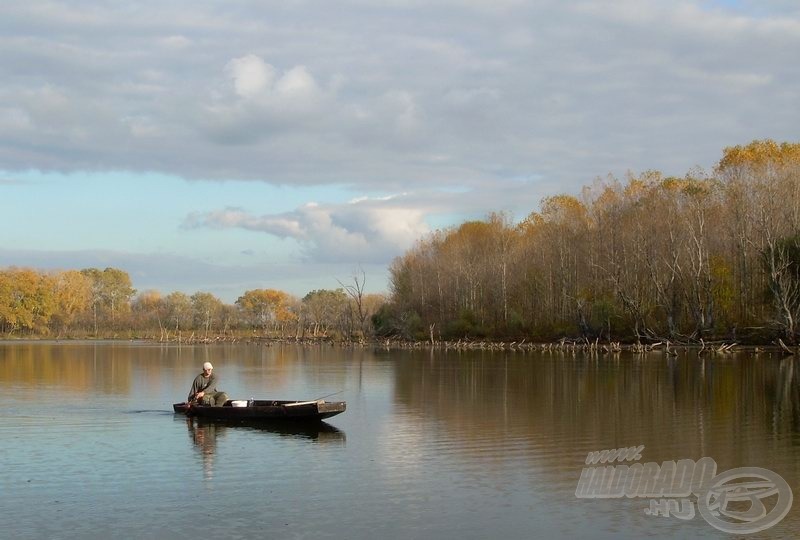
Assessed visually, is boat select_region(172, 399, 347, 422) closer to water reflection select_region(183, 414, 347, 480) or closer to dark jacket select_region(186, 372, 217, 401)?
water reflection select_region(183, 414, 347, 480)

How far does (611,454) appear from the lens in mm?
17156

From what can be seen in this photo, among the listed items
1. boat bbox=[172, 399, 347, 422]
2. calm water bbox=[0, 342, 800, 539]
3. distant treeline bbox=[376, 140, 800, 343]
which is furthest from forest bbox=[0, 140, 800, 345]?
boat bbox=[172, 399, 347, 422]

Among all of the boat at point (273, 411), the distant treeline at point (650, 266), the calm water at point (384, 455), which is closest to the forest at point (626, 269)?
the distant treeline at point (650, 266)

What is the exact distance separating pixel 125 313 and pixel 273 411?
10919 cm

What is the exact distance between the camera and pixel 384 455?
17547mm

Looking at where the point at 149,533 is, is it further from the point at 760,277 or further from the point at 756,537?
the point at 760,277

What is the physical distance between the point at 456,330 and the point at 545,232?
12.1 m

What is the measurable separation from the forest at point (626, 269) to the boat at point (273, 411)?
1419 inches

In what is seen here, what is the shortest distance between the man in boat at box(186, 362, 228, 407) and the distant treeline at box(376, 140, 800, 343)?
3668 cm

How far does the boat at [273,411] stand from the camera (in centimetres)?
2139

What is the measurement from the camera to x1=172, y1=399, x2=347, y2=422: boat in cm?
2139

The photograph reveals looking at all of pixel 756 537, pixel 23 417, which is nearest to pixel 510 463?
pixel 756 537

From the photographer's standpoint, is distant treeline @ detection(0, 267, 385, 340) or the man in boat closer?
the man in boat

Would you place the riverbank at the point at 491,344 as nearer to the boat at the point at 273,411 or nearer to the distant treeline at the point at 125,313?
the distant treeline at the point at 125,313
